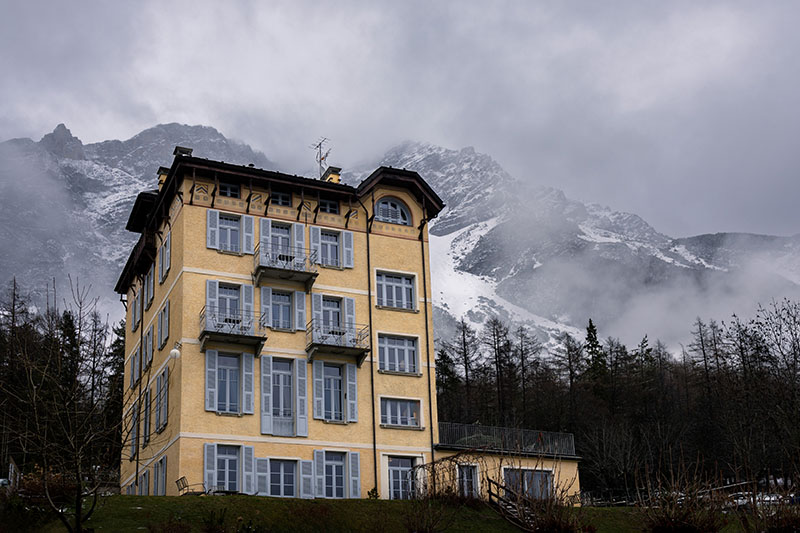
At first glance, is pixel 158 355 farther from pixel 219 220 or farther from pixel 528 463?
pixel 528 463

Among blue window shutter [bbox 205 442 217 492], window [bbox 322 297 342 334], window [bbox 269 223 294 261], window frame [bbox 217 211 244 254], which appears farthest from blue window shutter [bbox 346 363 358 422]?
window frame [bbox 217 211 244 254]

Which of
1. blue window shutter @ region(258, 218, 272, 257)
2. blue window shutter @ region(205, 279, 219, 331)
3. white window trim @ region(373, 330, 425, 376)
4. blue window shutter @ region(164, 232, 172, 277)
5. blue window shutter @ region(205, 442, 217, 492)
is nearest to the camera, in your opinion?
blue window shutter @ region(205, 442, 217, 492)

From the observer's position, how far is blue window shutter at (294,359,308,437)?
4016 cm

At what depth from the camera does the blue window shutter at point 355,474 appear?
132 ft

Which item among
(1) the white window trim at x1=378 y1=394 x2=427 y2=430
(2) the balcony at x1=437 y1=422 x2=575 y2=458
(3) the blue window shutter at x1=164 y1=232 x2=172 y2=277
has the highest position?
(3) the blue window shutter at x1=164 y1=232 x2=172 y2=277

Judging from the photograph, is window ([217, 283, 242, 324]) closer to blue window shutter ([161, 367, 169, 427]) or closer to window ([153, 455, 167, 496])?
blue window shutter ([161, 367, 169, 427])

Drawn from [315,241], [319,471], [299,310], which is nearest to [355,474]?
[319,471]

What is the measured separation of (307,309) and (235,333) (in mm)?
4218

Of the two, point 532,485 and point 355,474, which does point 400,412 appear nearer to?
point 355,474

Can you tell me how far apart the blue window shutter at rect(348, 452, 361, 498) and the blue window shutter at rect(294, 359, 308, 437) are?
7.53 ft

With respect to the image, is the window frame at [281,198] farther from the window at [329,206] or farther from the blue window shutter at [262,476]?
the blue window shutter at [262,476]

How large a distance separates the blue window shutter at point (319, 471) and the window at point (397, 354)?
205 inches

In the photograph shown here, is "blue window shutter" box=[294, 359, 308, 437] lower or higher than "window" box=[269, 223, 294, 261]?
lower

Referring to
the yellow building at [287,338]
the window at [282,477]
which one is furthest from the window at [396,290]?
the window at [282,477]
